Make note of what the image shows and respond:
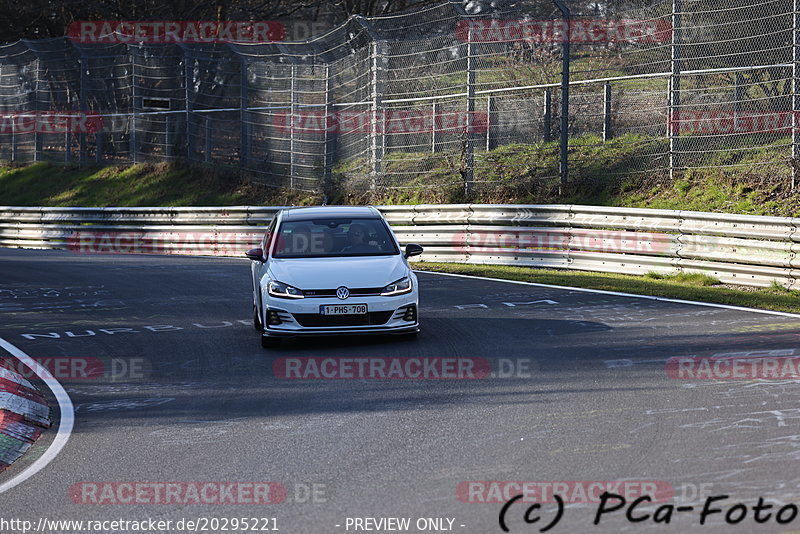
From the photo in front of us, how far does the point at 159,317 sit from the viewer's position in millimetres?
14812

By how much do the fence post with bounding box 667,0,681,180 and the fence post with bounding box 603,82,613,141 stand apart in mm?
1702

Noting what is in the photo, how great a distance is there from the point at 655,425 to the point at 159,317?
331 inches

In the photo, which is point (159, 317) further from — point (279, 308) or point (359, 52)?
point (359, 52)

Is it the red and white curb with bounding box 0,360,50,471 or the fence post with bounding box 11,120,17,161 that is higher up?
the fence post with bounding box 11,120,17,161

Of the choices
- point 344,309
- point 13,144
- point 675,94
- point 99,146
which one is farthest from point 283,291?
point 13,144

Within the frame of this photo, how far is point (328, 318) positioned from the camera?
11766 millimetres

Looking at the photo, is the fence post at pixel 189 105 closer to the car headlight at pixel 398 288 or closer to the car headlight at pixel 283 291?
the car headlight at pixel 283 291

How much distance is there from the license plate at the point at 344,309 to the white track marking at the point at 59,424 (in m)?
2.77

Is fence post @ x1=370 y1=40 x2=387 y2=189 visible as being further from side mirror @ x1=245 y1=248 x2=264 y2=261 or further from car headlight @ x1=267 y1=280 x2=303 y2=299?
car headlight @ x1=267 y1=280 x2=303 y2=299

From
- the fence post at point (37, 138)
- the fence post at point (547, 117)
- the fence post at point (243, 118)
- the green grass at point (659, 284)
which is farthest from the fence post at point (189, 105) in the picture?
the green grass at point (659, 284)

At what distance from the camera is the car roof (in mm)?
13414

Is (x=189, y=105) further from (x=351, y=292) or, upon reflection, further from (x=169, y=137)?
(x=351, y=292)

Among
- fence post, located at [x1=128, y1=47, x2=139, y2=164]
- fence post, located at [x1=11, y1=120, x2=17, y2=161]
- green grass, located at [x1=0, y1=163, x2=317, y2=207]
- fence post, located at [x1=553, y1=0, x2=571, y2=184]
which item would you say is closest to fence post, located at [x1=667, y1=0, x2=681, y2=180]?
fence post, located at [x1=553, y1=0, x2=571, y2=184]

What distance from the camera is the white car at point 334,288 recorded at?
38.7ft
